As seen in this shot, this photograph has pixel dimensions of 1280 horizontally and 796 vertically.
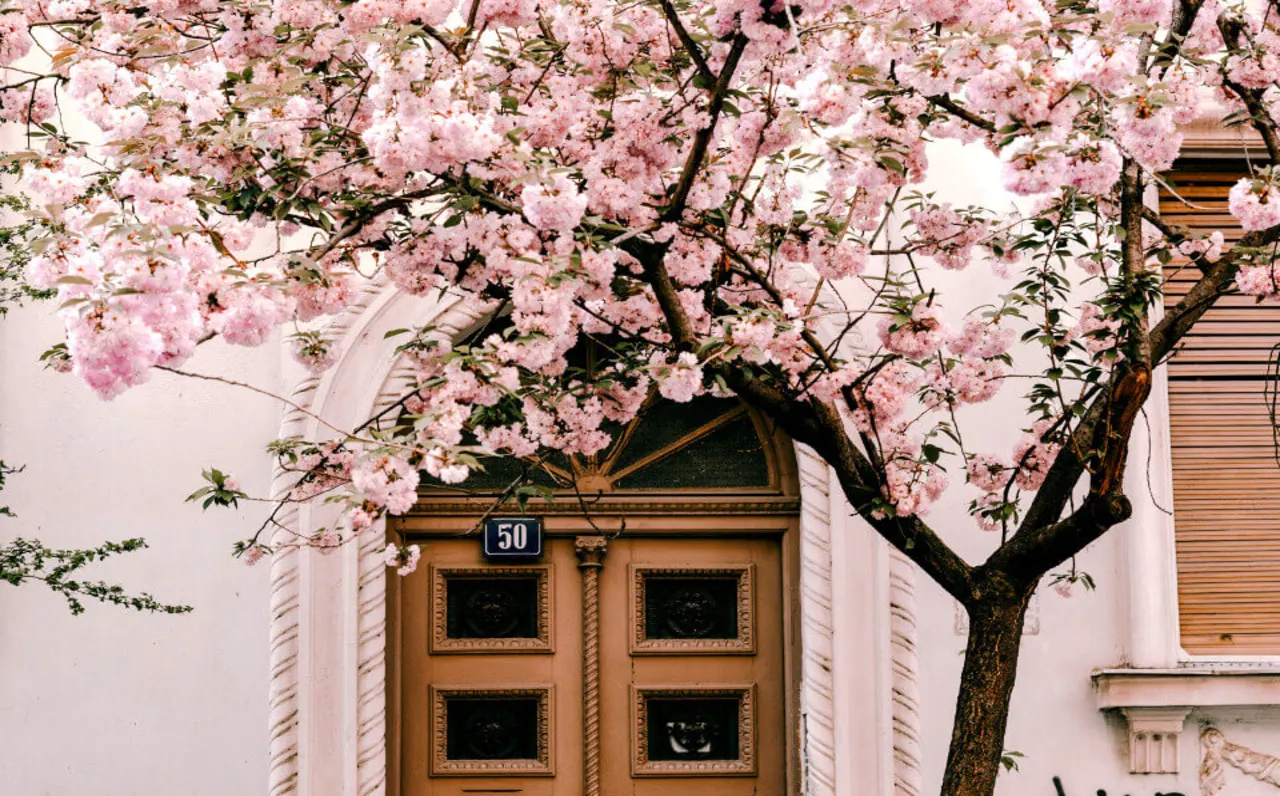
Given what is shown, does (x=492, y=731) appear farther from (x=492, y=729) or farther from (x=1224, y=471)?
(x=1224, y=471)

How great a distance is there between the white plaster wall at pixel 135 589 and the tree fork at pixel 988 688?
288 cm

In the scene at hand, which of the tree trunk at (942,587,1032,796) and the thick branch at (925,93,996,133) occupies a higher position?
the thick branch at (925,93,996,133)

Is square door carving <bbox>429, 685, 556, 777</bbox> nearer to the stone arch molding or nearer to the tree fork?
the stone arch molding

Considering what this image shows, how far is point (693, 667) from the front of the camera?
251 inches

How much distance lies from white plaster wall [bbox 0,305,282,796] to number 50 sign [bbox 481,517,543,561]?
0.94 m

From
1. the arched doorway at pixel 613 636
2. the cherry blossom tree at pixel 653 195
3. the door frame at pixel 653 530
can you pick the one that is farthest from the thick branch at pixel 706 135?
the door frame at pixel 653 530

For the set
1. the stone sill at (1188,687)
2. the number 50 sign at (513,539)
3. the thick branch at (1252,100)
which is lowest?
the stone sill at (1188,687)

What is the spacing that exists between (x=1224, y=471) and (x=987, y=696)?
2.72 metres

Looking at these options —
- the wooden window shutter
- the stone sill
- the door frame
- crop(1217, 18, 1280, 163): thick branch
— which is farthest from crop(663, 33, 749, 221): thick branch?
the wooden window shutter

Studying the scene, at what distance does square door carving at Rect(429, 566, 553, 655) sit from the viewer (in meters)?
6.32

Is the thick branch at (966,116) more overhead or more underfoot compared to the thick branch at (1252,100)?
more underfoot

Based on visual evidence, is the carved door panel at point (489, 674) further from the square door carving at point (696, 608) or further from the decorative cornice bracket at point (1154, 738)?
the decorative cornice bracket at point (1154, 738)

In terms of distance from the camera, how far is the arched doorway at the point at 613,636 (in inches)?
247

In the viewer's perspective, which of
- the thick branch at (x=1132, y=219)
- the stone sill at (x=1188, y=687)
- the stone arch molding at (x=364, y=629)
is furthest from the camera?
the stone sill at (x=1188, y=687)
